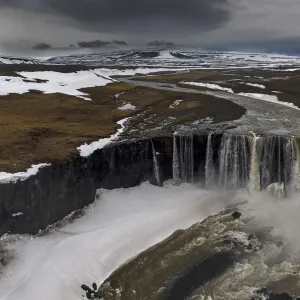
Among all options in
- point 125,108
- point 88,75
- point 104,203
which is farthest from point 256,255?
point 88,75

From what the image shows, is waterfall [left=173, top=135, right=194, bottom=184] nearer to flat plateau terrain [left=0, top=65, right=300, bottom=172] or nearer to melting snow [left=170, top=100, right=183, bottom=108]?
flat plateau terrain [left=0, top=65, right=300, bottom=172]

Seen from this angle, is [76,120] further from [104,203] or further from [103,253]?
[103,253]

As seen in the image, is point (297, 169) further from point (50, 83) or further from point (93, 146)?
point (50, 83)

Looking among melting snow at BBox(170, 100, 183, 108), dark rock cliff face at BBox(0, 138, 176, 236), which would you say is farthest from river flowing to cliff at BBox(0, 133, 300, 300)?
melting snow at BBox(170, 100, 183, 108)

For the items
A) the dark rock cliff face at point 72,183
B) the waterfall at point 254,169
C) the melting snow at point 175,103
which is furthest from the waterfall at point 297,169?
the melting snow at point 175,103

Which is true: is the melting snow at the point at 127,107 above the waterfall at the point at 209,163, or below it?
above

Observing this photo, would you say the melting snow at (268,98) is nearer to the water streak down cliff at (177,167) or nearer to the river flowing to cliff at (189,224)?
the water streak down cliff at (177,167)
